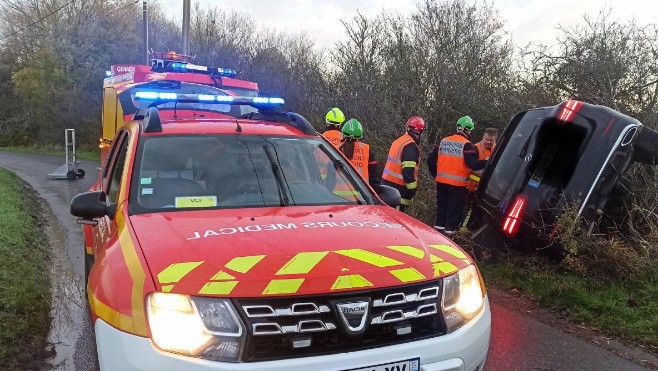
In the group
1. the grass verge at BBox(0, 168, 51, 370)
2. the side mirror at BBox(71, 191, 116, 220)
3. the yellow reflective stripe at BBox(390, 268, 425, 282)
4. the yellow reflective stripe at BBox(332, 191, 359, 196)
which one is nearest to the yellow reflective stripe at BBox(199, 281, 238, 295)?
the yellow reflective stripe at BBox(390, 268, 425, 282)

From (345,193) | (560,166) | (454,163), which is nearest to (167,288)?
(345,193)

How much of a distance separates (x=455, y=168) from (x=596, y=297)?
Answer: 273 centimetres

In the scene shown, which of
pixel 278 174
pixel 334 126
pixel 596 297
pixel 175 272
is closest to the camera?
pixel 175 272

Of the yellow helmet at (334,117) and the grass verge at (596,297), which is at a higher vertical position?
the yellow helmet at (334,117)

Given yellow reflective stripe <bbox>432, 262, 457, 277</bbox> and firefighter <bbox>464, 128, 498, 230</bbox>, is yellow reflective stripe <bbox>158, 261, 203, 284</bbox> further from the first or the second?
firefighter <bbox>464, 128, 498, 230</bbox>

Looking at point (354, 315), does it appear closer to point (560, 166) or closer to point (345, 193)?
point (345, 193)

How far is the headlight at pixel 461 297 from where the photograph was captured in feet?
8.89

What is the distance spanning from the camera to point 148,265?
2.49m

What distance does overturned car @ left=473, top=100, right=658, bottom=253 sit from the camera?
5.65m

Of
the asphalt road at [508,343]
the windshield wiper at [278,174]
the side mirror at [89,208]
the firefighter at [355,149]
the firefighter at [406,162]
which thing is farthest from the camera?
the firefighter at [406,162]

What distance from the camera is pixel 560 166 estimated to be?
5.88m

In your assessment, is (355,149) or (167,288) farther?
(355,149)

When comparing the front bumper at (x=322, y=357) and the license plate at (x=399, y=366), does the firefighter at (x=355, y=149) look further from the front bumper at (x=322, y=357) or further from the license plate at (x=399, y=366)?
the license plate at (x=399, y=366)

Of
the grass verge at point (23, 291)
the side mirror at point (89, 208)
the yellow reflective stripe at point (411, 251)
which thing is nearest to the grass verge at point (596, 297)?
the yellow reflective stripe at point (411, 251)
